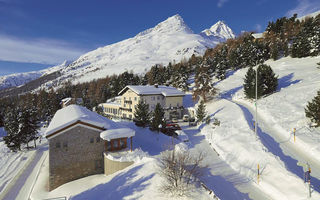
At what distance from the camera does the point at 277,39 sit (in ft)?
216

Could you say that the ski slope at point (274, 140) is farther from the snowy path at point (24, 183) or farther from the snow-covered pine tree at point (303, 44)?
the snowy path at point (24, 183)

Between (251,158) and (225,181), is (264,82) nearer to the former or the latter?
(251,158)

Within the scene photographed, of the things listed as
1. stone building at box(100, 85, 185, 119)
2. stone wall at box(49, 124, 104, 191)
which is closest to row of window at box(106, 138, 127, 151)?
stone wall at box(49, 124, 104, 191)

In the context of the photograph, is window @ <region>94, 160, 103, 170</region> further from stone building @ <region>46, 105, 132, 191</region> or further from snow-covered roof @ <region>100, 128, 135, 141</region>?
snow-covered roof @ <region>100, 128, 135, 141</region>

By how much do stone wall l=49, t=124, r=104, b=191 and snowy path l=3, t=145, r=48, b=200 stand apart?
12.6 ft

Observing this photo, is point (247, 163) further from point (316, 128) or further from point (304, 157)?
point (316, 128)

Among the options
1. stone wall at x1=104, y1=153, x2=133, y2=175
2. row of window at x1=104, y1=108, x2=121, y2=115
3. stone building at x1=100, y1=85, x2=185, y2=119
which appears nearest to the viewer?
stone wall at x1=104, y1=153, x2=133, y2=175

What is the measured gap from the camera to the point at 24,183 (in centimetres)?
2130

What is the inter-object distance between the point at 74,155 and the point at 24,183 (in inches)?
A: 343

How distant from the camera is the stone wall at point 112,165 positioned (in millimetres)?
17544

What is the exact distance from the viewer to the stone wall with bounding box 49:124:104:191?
60.2 ft

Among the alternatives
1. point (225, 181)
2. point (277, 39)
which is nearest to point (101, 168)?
point (225, 181)

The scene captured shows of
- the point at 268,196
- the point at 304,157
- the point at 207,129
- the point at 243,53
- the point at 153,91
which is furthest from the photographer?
the point at 243,53

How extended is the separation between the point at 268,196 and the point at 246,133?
10.8m
